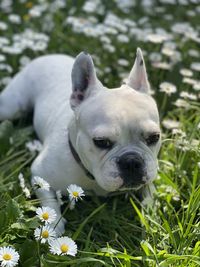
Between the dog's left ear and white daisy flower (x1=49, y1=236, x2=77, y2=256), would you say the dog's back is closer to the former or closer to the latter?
the dog's left ear

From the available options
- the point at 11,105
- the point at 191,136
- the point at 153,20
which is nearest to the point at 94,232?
the point at 191,136

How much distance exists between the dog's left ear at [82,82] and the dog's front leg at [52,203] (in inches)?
20.8

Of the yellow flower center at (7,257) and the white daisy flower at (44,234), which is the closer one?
the yellow flower center at (7,257)

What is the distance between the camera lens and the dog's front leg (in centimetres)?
337

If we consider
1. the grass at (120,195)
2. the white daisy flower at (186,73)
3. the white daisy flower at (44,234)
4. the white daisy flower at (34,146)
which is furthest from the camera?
the white daisy flower at (186,73)

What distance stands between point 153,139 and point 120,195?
0.63 m

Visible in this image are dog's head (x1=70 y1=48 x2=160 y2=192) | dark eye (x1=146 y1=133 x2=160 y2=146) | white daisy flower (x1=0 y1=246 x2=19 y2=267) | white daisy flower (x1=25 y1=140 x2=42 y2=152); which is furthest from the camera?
white daisy flower (x1=25 y1=140 x2=42 y2=152)

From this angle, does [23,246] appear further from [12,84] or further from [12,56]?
[12,56]

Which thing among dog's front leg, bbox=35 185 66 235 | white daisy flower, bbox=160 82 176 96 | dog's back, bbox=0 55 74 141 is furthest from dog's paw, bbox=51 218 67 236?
white daisy flower, bbox=160 82 176 96

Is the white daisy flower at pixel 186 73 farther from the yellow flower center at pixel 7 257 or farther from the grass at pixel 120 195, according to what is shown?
the yellow flower center at pixel 7 257

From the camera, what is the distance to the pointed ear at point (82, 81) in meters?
3.45

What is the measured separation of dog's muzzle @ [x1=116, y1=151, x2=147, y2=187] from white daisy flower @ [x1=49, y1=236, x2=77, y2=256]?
48 centimetres

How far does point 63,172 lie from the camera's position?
3.54 meters

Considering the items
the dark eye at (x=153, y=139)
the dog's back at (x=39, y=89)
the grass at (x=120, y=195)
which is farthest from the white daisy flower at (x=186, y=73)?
the dark eye at (x=153, y=139)
